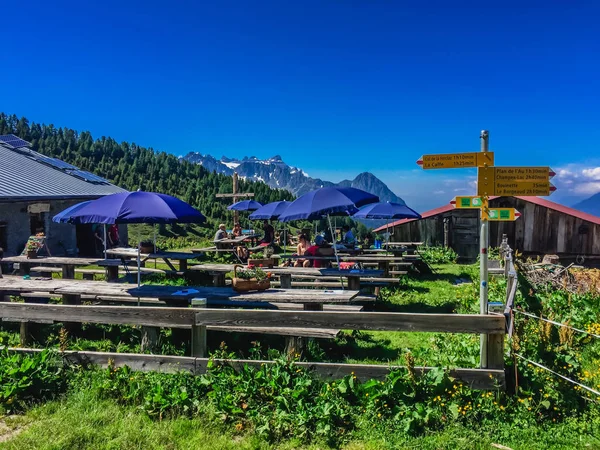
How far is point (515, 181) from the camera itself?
5008 millimetres

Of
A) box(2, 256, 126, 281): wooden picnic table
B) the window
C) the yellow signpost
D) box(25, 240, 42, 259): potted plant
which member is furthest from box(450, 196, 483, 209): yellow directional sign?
the window

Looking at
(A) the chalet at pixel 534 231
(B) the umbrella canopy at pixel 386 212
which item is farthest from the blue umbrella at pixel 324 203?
(A) the chalet at pixel 534 231

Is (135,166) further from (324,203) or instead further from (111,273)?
(324,203)

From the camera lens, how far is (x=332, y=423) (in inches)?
162

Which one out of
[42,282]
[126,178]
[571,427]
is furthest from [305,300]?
[126,178]

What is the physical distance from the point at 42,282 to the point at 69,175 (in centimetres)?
1742

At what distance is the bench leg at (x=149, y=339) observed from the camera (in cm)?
611

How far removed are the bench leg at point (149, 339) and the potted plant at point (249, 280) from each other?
157 centimetres

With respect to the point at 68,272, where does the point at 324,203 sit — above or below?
above

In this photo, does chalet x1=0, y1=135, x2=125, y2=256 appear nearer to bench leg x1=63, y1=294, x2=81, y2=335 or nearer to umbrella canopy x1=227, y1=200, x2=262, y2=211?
umbrella canopy x1=227, y1=200, x2=262, y2=211

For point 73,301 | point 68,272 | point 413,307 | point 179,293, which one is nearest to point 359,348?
point 179,293

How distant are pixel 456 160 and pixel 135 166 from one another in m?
50.3

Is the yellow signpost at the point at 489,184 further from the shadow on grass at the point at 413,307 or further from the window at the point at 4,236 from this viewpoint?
the window at the point at 4,236

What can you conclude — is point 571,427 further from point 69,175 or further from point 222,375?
point 69,175
